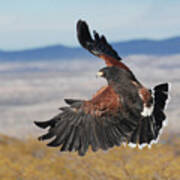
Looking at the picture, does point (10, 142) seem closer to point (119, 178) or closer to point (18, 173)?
point (18, 173)

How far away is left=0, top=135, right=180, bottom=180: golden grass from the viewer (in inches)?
2124

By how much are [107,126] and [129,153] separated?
5246cm

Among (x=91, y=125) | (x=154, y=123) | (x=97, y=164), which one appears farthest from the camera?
(x=97, y=164)

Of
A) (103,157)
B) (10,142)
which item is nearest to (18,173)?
(103,157)

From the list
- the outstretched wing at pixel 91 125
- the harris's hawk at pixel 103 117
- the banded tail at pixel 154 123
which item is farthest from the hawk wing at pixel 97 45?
the outstretched wing at pixel 91 125

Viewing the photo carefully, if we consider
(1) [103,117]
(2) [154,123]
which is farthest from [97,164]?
(1) [103,117]

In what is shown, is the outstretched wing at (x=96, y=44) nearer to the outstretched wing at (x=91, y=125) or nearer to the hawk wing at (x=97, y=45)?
the hawk wing at (x=97, y=45)

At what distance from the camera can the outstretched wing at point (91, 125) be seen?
952 cm

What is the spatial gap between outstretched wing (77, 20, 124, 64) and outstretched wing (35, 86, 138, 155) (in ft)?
5.71

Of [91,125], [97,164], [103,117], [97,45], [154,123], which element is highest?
[97,45]

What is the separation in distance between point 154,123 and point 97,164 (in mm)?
50209

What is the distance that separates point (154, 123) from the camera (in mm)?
11148

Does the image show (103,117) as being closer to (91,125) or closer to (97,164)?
(91,125)

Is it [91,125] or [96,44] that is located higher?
[96,44]
